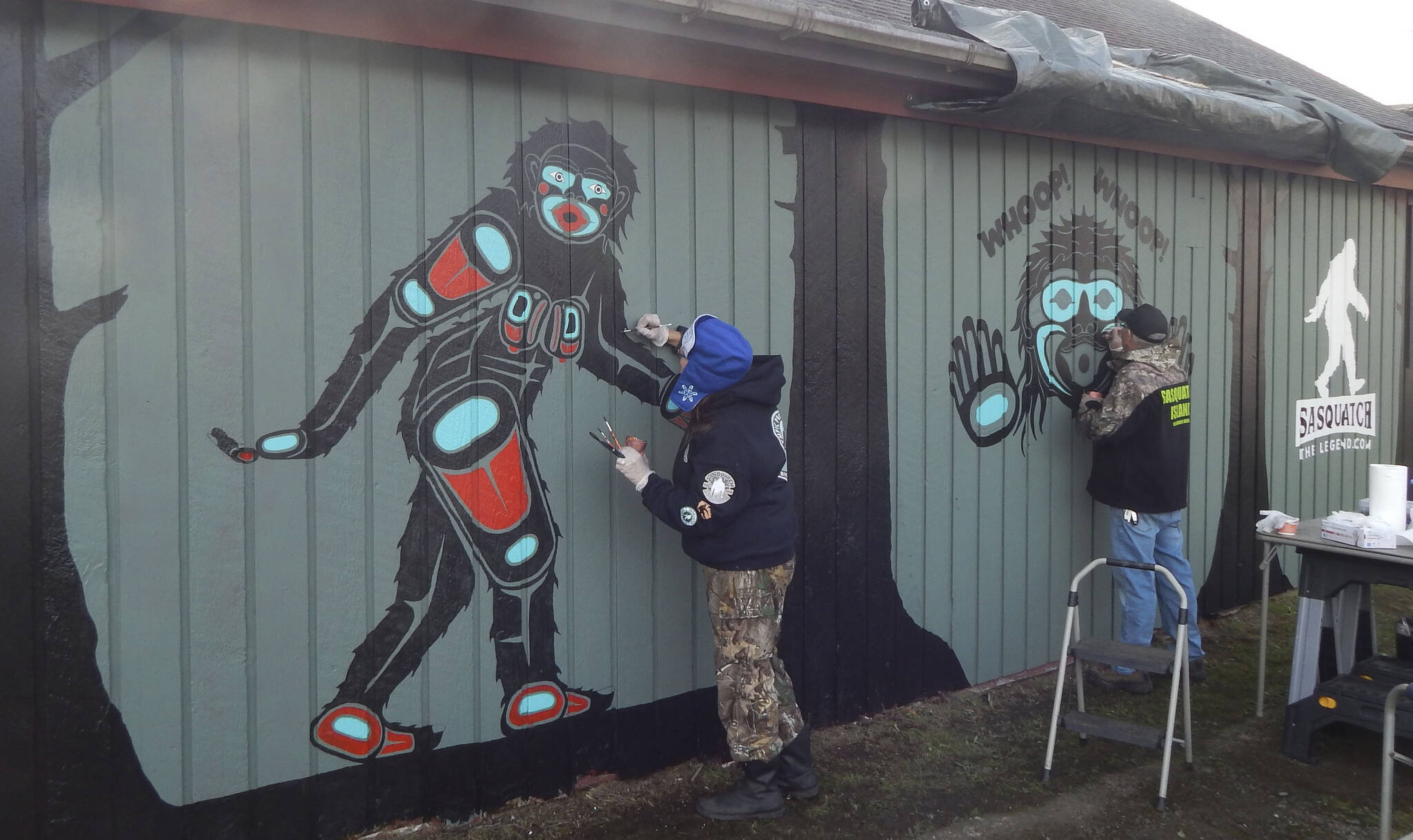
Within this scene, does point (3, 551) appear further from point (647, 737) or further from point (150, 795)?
point (647, 737)

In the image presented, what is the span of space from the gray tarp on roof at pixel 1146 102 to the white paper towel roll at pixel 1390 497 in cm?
211

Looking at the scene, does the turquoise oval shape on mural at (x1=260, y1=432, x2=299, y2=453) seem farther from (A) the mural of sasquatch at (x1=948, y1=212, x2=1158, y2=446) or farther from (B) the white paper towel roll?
(B) the white paper towel roll

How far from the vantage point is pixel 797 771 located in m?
3.86

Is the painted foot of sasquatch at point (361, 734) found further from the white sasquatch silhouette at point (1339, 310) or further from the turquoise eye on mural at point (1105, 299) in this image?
the white sasquatch silhouette at point (1339, 310)

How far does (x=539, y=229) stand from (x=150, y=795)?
2.27 metres

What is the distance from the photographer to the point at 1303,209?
686cm

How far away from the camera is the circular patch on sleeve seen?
11.5ft

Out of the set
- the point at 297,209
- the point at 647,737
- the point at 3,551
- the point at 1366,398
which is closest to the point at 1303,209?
the point at 1366,398

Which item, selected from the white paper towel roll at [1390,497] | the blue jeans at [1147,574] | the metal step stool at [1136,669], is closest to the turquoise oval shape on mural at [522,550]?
the metal step stool at [1136,669]

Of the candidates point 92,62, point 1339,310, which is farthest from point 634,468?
point 1339,310

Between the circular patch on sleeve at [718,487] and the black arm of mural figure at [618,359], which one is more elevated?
the black arm of mural figure at [618,359]

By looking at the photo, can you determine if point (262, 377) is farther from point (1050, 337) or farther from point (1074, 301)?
point (1074, 301)

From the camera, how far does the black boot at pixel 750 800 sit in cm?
371

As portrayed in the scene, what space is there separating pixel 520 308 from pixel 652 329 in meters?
0.55
